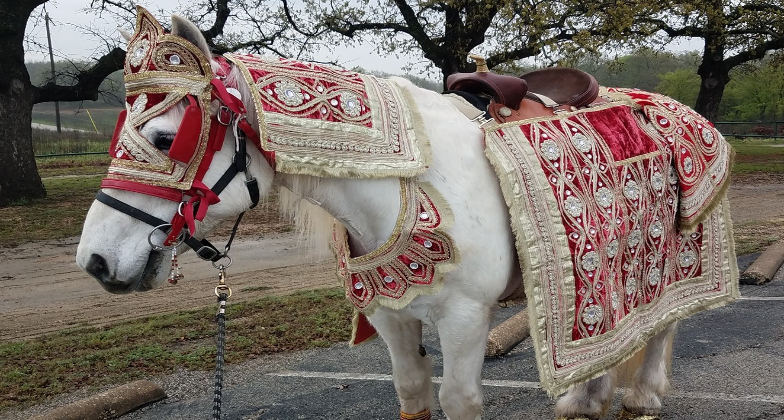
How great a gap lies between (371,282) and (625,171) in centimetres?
117

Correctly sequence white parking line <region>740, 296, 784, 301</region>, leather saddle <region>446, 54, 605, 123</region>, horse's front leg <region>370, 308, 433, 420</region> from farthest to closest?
white parking line <region>740, 296, 784, 301</region> < leather saddle <region>446, 54, 605, 123</region> < horse's front leg <region>370, 308, 433, 420</region>

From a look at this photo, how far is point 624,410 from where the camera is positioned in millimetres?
3455

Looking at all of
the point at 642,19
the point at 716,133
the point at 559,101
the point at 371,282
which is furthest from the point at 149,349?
the point at 642,19

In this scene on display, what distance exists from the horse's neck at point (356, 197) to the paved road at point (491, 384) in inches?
66.5

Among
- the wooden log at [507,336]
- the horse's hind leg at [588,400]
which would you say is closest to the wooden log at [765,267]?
the wooden log at [507,336]

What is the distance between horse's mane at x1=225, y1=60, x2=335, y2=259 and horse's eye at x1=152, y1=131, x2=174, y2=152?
32 cm

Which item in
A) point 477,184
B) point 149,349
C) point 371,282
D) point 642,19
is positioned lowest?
point 149,349

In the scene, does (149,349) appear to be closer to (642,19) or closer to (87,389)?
(87,389)

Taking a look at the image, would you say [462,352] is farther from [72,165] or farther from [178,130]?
[72,165]

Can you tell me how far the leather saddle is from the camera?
8.51ft

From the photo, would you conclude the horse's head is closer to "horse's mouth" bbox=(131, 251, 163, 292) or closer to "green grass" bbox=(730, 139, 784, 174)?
"horse's mouth" bbox=(131, 251, 163, 292)

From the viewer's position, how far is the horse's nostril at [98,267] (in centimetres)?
182

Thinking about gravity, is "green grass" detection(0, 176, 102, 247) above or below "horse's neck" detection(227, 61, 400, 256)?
below

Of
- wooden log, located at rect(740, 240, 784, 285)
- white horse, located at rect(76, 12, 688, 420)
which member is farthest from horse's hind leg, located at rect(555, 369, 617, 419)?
wooden log, located at rect(740, 240, 784, 285)
